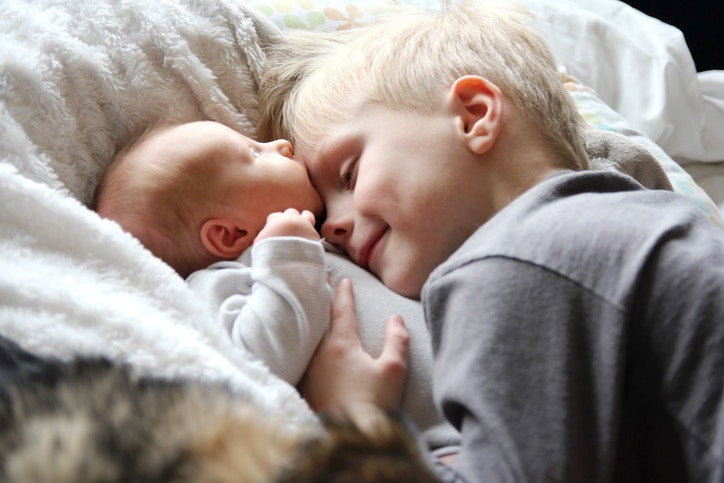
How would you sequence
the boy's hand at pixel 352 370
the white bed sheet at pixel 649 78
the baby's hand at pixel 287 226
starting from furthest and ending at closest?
the white bed sheet at pixel 649 78, the baby's hand at pixel 287 226, the boy's hand at pixel 352 370

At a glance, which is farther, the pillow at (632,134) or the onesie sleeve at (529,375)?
the pillow at (632,134)

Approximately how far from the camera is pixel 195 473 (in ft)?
1.41

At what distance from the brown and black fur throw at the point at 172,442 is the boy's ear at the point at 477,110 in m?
0.59

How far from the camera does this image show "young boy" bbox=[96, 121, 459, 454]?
878mm

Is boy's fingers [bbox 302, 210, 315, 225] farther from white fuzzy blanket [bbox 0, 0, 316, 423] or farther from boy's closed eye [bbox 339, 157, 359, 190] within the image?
white fuzzy blanket [bbox 0, 0, 316, 423]

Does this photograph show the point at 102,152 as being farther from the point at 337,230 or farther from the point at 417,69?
the point at 417,69

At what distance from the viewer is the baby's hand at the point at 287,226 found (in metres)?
0.96

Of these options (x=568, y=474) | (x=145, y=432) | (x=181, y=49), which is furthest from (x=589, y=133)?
(x=145, y=432)

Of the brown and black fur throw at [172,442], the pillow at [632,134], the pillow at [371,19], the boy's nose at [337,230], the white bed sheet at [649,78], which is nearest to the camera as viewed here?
the brown and black fur throw at [172,442]

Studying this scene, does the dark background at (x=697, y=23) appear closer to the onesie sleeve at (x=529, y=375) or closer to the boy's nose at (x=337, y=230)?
the boy's nose at (x=337, y=230)

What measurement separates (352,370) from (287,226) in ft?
0.68

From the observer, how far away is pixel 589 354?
719 mm

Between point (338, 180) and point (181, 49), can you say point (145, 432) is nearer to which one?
point (338, 180)

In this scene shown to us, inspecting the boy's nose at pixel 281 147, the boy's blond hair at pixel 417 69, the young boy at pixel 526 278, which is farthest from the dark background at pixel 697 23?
the boy's nose at pixel 281 147
